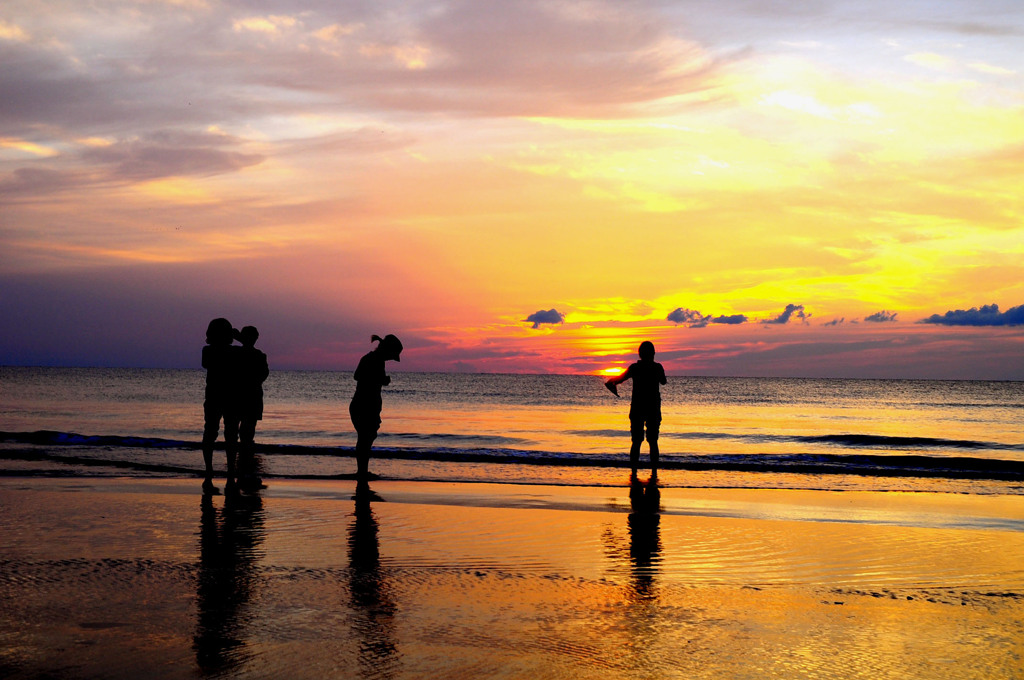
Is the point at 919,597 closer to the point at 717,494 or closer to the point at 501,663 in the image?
the point at 501,663

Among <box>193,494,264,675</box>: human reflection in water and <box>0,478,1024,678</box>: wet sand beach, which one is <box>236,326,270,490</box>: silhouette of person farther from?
<box>193,494,264,675</box>: human reflection in water

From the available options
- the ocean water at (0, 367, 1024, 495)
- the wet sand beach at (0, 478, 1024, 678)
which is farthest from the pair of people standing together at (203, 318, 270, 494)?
the ocean water at (0, 367, 1024, 495)

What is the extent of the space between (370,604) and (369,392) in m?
6.37

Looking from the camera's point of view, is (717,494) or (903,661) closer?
(903,661)

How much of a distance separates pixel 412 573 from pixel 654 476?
24.8 feet

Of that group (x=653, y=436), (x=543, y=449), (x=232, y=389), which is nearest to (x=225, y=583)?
(x=232, y=389)

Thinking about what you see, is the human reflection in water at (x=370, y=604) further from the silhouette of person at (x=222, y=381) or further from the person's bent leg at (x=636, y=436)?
the person's bent leg at (x=636, y=436)

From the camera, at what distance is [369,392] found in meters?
11.0

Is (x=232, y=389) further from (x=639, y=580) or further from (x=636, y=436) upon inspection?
(x=639, y=580)

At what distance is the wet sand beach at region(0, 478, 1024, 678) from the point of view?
3857mm

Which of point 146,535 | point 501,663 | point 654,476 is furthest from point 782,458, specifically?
point 501,663

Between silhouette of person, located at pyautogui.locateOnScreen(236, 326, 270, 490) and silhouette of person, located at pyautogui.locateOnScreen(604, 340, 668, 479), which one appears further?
silhouette of person, located at pyautogui.locateOnScreen(604, 340, 668, 479)

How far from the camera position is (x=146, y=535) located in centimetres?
680

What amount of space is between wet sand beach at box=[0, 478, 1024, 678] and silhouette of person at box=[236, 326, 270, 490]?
160 cm
